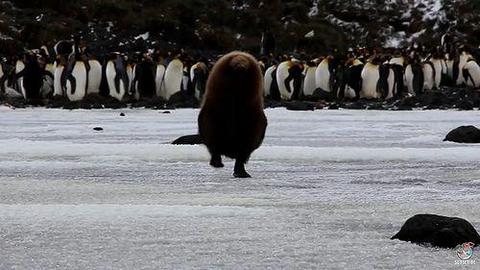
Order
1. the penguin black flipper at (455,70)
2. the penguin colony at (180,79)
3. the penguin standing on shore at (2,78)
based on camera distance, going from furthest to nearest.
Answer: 1. the penguin black flipper at (455,70)
2. the penguin standing on shore at (2,78)
3. the penguin colony at (180,79)

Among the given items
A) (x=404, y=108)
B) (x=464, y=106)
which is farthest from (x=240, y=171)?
(x=404, y=108)

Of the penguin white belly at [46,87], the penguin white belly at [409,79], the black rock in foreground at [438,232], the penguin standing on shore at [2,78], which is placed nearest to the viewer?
the black rock in foreground at [438,232]

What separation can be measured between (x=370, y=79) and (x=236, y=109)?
56.3 feet

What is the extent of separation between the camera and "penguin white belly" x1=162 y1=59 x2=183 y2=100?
22.3 m

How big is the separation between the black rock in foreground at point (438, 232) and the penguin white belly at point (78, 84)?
19.0 m

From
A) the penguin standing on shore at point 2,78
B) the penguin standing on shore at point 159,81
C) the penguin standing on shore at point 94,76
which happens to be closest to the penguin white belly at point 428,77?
the penguin standing on shore at point 159,81

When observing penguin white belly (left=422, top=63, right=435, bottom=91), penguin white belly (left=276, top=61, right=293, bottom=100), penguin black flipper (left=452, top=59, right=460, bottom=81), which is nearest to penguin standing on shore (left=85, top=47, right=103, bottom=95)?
penguin white belly (left=276, top=61, right=293, bottom=100)

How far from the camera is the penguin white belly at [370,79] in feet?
72.7

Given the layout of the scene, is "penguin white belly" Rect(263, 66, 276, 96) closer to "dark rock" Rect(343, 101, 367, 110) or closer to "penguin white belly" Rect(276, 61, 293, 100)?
"penguin white belly" Rect(276, 61, 293, 100)

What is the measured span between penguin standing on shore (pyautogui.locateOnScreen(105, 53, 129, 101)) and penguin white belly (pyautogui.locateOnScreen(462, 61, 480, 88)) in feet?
31.3

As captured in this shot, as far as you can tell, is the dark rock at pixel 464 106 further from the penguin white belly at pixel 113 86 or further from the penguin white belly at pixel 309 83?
the penguin white belly at pixel 113 86

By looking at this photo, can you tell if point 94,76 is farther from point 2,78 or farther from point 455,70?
point 455,70

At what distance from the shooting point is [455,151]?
6457 mm

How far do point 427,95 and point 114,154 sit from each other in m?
13.9
